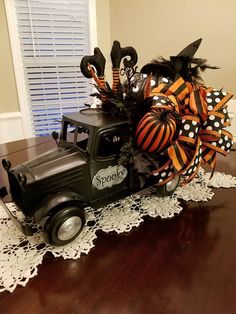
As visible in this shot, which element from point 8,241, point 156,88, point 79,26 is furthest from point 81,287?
point 79,26

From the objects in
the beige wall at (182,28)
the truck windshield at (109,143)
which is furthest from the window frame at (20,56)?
the truck windshield at (109,143)

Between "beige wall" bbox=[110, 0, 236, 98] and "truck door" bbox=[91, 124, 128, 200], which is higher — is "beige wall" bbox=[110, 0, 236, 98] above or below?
above

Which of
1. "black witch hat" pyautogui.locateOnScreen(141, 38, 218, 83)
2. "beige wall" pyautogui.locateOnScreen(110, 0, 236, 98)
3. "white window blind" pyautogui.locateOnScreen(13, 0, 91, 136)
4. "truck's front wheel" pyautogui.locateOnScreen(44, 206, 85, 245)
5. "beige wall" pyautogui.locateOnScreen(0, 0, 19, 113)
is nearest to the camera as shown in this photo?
"truck's front wheel" pyautogui.locateOnScreen(44, 206, 85, 245)

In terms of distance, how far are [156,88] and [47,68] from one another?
185cm

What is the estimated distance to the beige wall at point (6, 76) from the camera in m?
1.98

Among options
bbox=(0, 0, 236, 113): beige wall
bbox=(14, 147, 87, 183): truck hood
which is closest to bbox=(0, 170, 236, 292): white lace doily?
bbox=(14, 147, 87, 183): truck hood

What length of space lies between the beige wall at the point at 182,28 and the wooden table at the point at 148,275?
1.54 metres

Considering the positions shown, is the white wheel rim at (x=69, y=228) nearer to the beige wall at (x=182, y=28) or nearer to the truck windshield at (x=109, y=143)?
the truck windshield at (x=109, y=143)

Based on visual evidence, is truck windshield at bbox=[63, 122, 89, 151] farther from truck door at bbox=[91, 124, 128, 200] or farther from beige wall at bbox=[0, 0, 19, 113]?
beige wall at bbox=[0, 0, 19, 113]

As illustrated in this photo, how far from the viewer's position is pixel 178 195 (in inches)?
34.6

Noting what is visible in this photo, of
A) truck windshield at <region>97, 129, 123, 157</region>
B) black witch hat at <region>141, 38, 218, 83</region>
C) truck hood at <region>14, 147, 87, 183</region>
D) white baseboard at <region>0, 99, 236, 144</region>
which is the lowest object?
white baseboard at <region>0, 99, 236, 144</region>

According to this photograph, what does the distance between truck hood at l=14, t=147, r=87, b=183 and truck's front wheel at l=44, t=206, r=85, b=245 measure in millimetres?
113

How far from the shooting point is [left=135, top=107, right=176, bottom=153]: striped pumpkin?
2.10 ft

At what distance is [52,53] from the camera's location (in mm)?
2262
